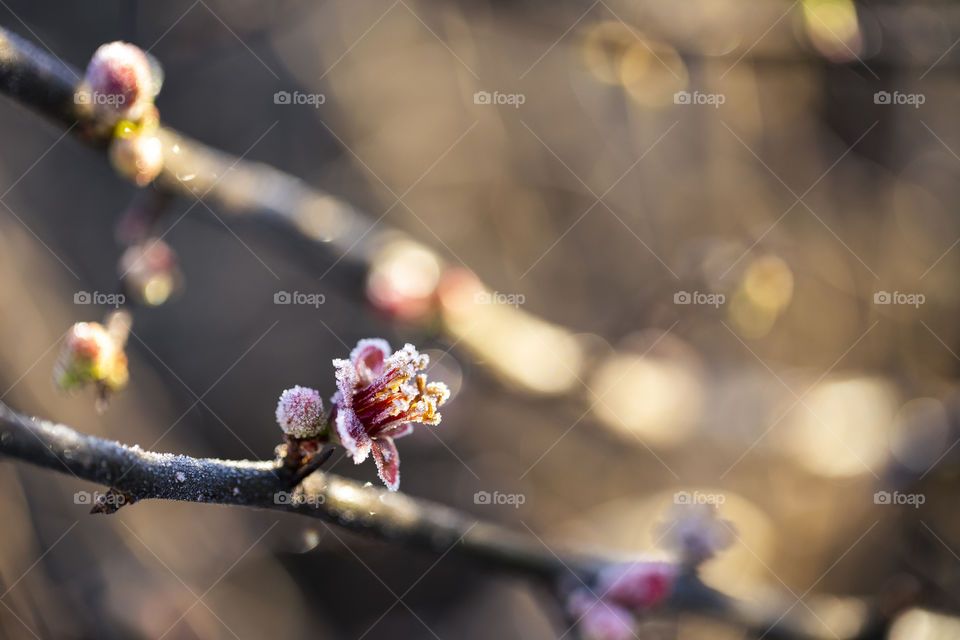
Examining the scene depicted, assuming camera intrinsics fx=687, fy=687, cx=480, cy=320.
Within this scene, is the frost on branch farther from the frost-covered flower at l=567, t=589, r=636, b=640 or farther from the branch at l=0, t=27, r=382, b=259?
the branch at l=0, t=27, r=382, b=259

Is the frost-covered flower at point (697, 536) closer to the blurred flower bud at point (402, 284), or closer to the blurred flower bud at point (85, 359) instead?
the blurred flower bud at point (402, 284)

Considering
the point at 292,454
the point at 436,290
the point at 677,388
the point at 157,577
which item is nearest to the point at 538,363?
the point at 436,290

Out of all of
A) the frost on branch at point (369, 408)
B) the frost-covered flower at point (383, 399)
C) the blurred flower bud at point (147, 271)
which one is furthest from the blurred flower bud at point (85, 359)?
the frost-covered flower at point (383, 399)

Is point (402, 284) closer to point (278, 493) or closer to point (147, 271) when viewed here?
point (147, 271)

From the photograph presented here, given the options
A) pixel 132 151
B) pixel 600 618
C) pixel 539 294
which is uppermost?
pixel 539 294

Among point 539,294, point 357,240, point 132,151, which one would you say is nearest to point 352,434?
point 132,151

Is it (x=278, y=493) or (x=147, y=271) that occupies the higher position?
(x=147, y=271)

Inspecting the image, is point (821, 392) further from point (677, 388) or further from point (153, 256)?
point (153, 256)

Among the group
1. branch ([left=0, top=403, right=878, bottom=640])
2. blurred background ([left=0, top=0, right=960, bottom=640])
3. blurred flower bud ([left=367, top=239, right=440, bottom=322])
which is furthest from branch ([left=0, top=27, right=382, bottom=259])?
branch ([left=0, top=403, right=878, bottom=640])
